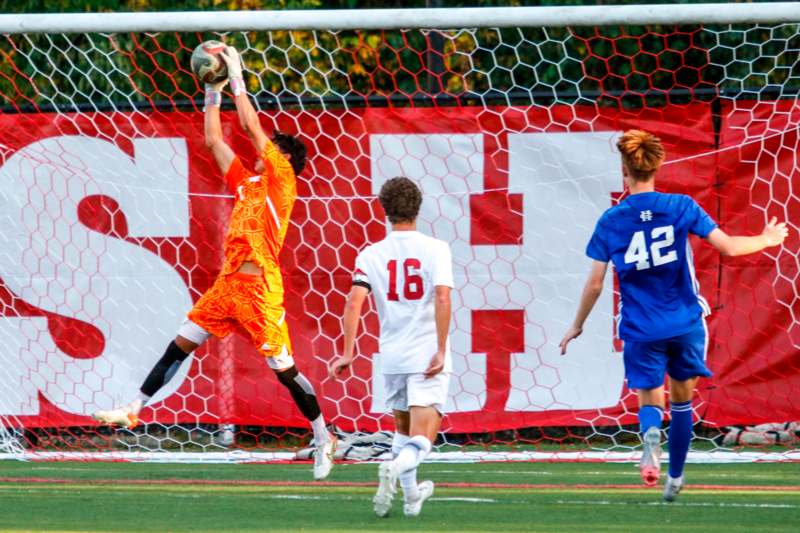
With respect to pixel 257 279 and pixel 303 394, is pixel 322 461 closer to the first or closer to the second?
pixel 303 394

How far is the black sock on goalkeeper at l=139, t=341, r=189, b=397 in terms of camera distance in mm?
8430

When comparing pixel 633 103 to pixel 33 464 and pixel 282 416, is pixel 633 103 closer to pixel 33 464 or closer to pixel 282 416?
pixel 282 416

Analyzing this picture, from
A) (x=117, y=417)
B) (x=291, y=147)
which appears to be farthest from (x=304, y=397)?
(x=291, y=147)

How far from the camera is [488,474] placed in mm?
8578

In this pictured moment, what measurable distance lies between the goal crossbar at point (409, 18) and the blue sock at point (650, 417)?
3.05 meters

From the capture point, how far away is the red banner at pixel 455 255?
980 cm

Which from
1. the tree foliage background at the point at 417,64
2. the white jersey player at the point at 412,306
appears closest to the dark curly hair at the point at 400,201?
the white jersey player at the point at 412,306

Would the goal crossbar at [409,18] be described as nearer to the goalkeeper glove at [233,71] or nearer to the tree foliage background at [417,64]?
the tree foliage background at [417,64]

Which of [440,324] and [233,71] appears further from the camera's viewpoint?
[233,71]

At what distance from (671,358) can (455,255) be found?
3.29 m

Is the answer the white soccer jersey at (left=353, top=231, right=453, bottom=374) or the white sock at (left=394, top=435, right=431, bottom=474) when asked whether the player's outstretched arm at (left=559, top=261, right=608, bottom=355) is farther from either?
the white sock at (left=394, top=435, right=431, bottom=474)

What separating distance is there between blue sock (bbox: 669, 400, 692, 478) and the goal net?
279 centimetres

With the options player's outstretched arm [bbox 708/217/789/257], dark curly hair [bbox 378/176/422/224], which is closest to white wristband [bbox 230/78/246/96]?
dark curly hair [bbox 378/176/422/224]

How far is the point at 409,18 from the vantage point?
30.0 feet
